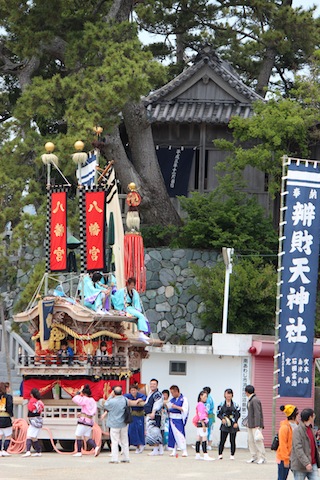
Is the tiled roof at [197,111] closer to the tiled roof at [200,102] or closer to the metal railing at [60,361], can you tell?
the tiled roof at [200,102]

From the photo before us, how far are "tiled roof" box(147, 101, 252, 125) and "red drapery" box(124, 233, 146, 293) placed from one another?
10.5 m

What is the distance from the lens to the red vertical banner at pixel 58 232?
974 inches

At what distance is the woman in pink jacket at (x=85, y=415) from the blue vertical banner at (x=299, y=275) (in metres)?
3.61

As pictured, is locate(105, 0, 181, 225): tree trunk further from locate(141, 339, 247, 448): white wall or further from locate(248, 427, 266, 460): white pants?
locate(248, 427, 266, 460): white pants

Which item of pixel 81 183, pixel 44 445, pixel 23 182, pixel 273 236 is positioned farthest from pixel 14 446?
pixel 273 236

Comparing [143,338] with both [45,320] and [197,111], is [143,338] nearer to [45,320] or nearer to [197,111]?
[45,320]

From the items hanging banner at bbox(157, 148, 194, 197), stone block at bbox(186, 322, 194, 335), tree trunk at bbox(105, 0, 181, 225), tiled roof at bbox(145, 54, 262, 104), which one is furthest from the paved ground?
tiled roof at bbox(145, 54, 262, 104)

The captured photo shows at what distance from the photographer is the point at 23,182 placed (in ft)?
100.0

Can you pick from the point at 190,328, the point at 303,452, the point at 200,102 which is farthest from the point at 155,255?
the point at 303,452

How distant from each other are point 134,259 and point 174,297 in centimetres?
806

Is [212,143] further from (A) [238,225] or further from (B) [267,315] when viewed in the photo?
(B) [267,315]

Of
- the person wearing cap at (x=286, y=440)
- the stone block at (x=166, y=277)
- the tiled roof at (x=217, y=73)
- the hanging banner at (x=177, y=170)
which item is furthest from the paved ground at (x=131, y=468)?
the tiled roof at (x=217, y=73)

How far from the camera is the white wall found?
94.1ft

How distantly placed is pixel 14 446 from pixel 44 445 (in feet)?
3.03
